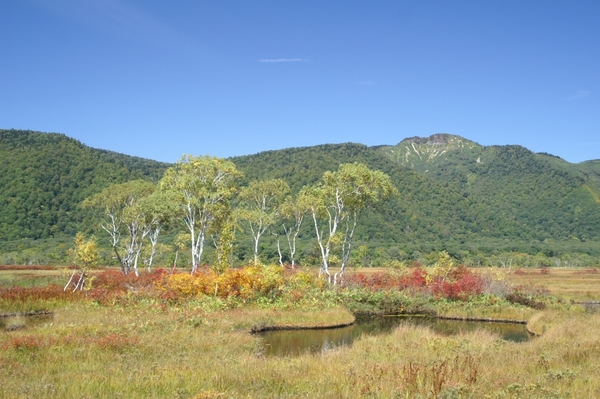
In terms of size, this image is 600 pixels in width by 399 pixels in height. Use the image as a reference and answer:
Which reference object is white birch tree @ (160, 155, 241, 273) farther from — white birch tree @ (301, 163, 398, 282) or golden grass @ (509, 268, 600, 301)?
golden grass @ (509, 268, 600, 301)

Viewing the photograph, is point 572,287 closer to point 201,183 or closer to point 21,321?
point 201,183

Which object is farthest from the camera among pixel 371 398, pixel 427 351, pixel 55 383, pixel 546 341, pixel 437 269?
pixel 437 269

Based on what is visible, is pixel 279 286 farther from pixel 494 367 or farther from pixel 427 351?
pixel 494 367

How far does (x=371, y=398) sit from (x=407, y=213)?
12358 centimetres

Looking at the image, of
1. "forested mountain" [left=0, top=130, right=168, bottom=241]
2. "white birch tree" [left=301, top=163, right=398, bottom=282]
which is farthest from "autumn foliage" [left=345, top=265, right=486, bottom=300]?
"forested mountain" [left=0, top=130, right=168, bottom=241]

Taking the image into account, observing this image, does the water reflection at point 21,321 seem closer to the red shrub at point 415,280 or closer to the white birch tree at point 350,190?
the white birch tree at point 350,190

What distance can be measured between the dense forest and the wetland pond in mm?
25481

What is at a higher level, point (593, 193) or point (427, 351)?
point (593, 193)

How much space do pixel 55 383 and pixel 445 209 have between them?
142559 mm

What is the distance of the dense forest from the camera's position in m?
89.3

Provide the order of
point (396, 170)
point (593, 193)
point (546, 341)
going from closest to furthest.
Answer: point (546, 341) → point (396, 170) → point (593, 193)

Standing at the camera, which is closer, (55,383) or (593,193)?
(55,383)

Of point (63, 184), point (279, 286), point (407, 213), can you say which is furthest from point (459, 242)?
point (279, 286)

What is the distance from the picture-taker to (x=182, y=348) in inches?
670
